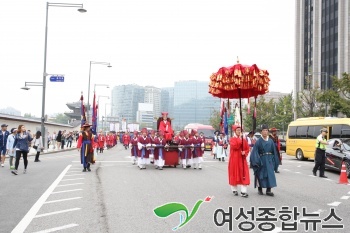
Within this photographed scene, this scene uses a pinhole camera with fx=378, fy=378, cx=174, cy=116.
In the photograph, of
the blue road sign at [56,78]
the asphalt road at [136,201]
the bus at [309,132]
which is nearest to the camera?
the asphalt road at [136,201]

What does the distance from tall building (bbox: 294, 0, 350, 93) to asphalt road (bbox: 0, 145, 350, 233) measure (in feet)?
139

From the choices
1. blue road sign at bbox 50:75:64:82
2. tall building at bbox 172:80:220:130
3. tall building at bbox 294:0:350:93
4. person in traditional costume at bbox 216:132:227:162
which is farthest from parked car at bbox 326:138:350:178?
tall building at bbox 172:80:220:130

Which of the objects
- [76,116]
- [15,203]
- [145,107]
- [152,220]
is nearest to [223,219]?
[152,220]

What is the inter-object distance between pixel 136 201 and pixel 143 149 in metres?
7.90

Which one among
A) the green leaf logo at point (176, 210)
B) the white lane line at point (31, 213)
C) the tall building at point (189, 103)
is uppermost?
the tall building at point (189, 103)

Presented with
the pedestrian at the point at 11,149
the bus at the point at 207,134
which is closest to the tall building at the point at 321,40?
the bus at the point at 207,134

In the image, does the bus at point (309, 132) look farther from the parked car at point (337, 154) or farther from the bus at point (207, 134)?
the bus at point (207, 134)

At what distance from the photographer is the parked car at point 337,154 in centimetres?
1473

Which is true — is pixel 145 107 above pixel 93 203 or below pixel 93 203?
above

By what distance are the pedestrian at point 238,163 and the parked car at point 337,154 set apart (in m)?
6.68

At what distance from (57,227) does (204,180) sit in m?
7.00

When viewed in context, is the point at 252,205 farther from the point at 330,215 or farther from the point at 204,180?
the point at 204,180

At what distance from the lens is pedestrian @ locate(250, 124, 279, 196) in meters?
9.64

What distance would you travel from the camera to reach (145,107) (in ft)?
327
